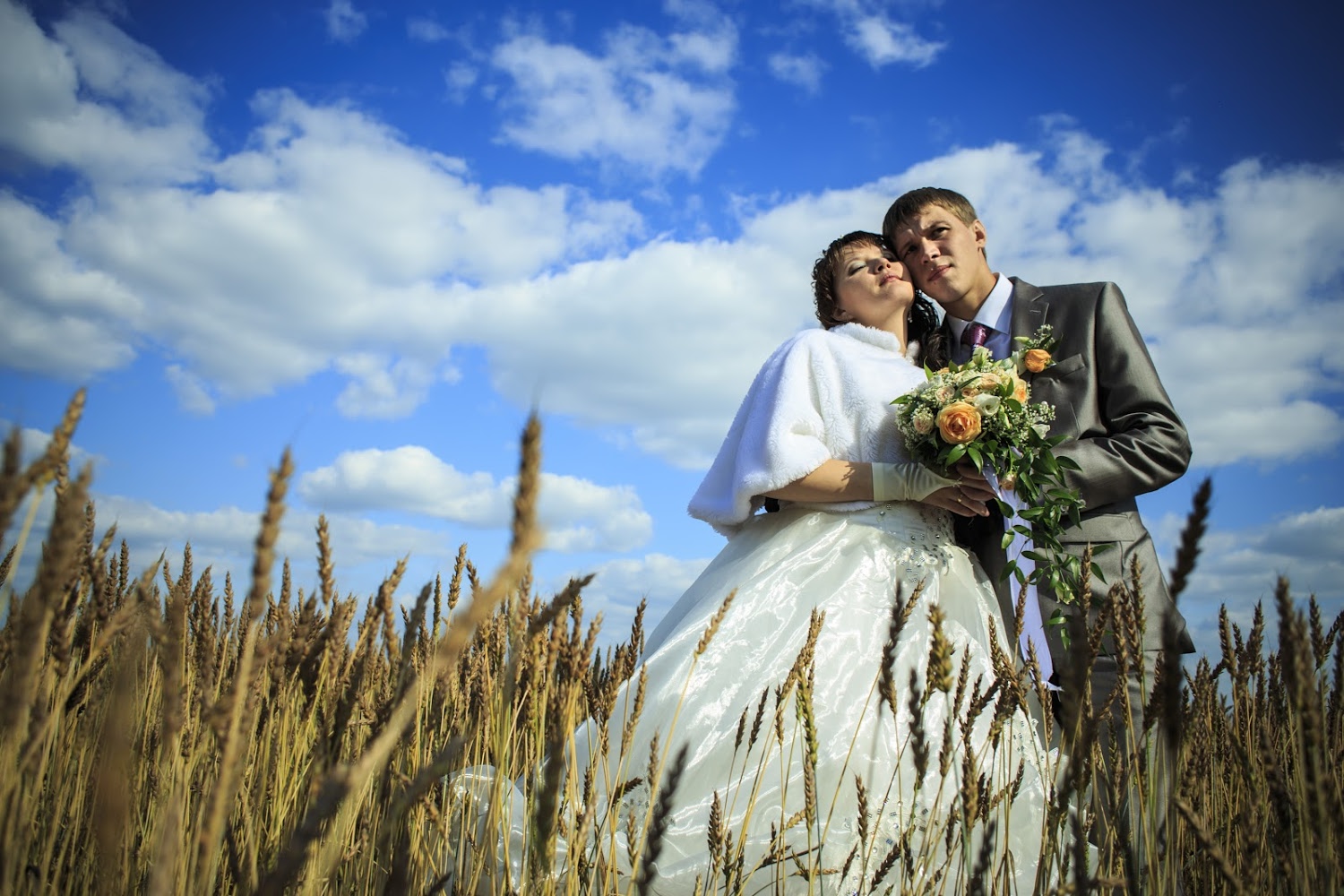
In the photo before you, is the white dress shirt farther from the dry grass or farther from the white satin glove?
the dry grass

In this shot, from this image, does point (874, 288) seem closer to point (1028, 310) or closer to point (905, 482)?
point (1028, 310)

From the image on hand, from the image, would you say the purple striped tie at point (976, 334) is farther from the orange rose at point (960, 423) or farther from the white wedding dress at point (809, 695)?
the orange rose at point (960, 423)

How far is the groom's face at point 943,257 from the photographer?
4.24m

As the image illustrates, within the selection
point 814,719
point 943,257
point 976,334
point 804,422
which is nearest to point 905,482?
point 804,422

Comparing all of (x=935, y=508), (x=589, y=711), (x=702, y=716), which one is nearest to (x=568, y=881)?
(x=589, y=711)

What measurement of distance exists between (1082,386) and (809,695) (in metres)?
2.81

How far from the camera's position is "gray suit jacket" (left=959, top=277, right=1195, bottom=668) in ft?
11.3

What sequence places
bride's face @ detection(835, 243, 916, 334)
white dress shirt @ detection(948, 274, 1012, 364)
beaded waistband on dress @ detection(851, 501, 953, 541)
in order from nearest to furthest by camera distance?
1. beaded waistband on dress @ detection(851, 501, 953, 541)
2. white dress shirt @ detection(948, 274, 1012, 364)
3. bride's face @ detection(835, 243, 916, 334)

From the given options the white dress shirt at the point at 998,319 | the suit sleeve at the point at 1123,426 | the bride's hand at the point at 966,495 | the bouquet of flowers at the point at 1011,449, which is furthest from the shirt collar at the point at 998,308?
the bride's hand at the point at 966,495

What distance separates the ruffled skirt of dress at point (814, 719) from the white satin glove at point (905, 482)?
4.6 inches

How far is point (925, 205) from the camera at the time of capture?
4418mm

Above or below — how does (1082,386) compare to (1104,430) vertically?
above

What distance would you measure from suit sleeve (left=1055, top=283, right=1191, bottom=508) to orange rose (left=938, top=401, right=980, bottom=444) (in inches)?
20.7

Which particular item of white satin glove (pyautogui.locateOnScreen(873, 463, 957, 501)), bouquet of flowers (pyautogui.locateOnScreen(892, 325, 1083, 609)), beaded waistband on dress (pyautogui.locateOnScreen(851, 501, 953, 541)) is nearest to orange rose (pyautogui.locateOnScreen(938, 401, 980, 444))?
bouquet of flowers (pyautogui.locateOnScreen(892, 325, 1083, 609))
